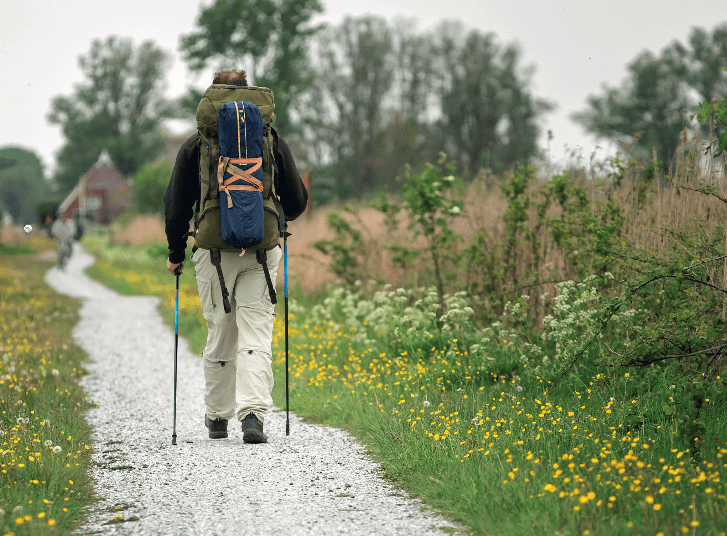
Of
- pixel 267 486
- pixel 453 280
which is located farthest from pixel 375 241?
pixel 267 486

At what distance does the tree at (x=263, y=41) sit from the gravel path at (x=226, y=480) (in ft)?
106

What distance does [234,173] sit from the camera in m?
4.79

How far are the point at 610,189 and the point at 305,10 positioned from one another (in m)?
35.7

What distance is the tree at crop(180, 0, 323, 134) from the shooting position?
3794cm

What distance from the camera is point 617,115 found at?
40.2 metres

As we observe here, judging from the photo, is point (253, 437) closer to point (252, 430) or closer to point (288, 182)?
point (252, 430)

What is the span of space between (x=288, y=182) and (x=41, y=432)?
2.26 metres

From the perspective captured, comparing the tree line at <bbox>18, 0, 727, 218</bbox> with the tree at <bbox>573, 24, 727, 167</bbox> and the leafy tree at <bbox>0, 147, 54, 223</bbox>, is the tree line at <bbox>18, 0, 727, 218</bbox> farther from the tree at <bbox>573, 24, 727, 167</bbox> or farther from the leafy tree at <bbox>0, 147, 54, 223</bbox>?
the leafy tree at <bbox>0, 147, 54, 223</bbox>

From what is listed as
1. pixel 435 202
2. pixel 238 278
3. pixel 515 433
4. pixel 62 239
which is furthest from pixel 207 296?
pixel 62 239

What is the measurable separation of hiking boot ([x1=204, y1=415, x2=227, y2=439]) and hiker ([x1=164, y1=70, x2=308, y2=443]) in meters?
0.08

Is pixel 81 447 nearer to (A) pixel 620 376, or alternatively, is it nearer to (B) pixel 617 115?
(A) pixel 620 376

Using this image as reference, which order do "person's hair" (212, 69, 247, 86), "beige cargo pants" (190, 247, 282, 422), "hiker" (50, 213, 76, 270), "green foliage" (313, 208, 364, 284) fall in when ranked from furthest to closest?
"hiker" (50, 213, 76, 270) < "green foliage" (313, 208, 364, 284) < "beige cargo pants" (190, 247, 282, 422) < "person's hair" (212, 69, 247, 86)

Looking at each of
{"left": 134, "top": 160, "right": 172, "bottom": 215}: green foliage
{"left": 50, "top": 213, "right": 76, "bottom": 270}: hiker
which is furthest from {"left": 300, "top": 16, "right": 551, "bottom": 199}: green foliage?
{"left": 50, "top": 213, "right": 76, "bottom": 270}: hiker

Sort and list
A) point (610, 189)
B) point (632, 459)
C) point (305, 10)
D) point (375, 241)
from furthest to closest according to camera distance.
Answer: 1. point (305, 10)
2. point (375, 241)
3. point (610, 189)
4. point (632, 459)
